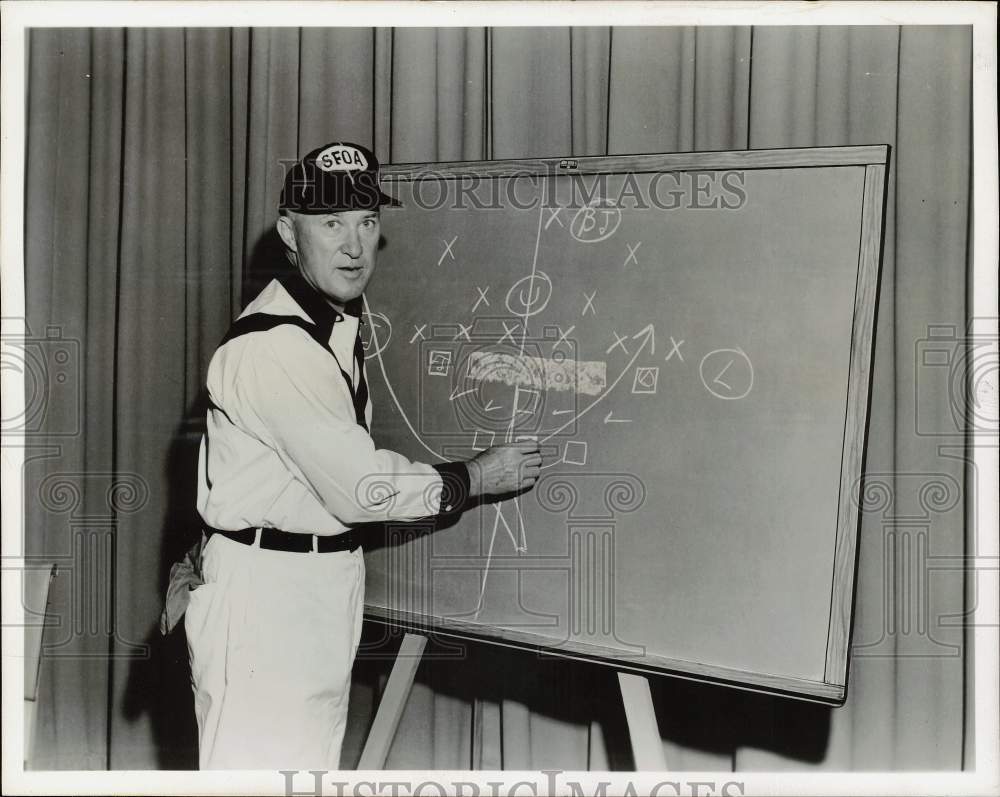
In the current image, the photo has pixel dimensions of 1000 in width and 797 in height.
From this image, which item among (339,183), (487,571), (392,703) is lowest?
(392,703)

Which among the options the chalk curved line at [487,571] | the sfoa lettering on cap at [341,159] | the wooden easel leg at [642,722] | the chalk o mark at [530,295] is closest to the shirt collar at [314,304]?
the sfoa lettering on cap at [341,159]

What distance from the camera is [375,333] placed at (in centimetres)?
160

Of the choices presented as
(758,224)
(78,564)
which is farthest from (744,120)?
(78,564)

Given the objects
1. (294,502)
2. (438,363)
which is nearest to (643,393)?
(438,363)

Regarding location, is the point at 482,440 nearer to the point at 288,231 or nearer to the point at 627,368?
the point at 627,368

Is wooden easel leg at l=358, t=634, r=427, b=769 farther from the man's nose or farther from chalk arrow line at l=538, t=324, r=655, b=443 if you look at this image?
the man's nose

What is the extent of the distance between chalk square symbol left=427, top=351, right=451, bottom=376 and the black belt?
341mm

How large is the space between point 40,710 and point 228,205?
1182 mm

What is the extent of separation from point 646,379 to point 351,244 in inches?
23.2

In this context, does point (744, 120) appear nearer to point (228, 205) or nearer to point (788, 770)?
point (228, 205)

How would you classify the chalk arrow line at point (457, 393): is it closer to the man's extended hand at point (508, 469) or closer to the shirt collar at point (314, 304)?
the man's extended hand at point (508, 469)

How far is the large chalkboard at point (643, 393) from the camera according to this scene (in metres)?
1.36

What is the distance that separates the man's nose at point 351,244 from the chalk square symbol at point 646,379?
558mm

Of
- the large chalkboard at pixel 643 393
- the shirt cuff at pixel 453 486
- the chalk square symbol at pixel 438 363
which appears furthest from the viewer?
the chalk square symbol at pixel 438 363
